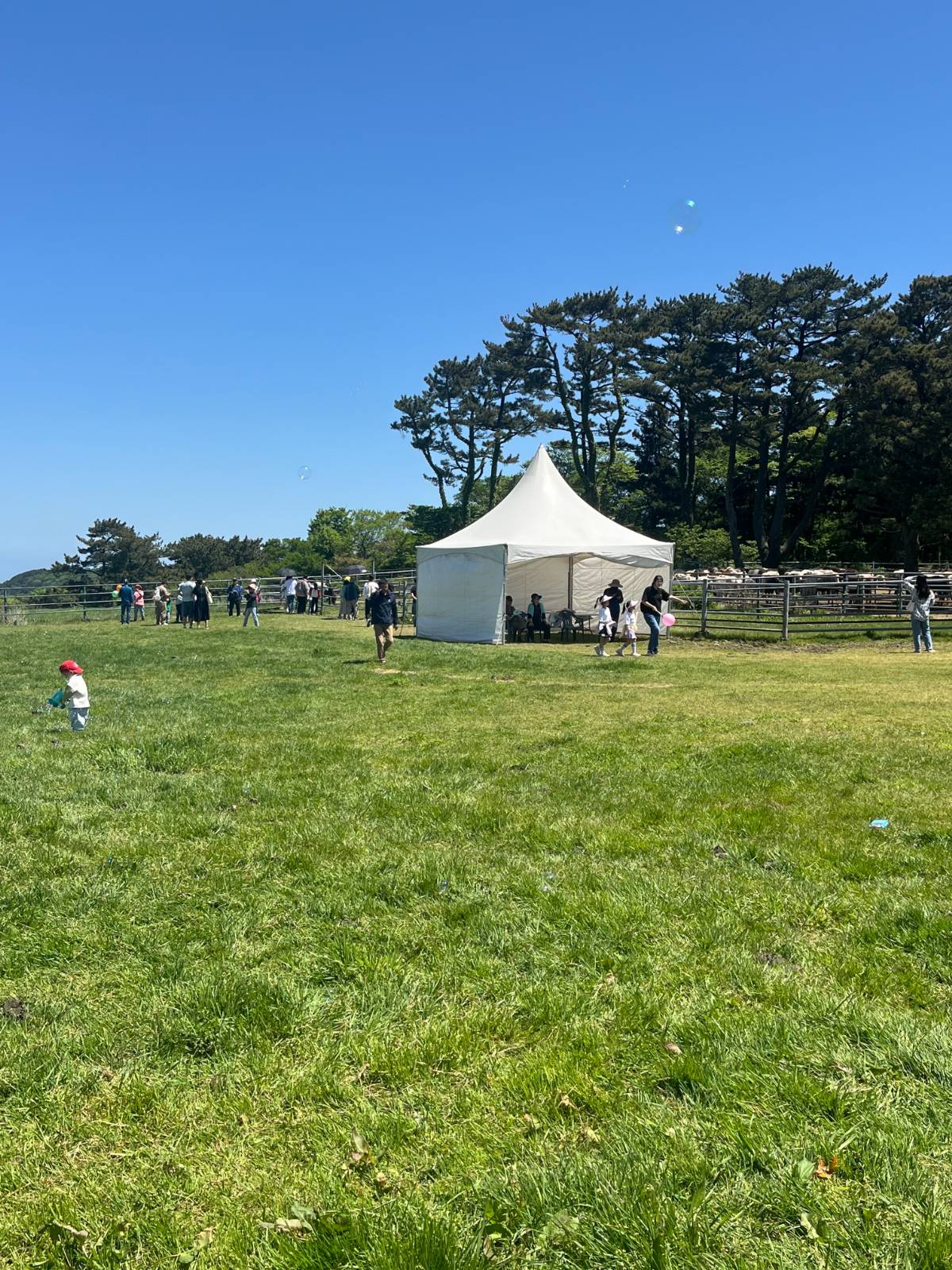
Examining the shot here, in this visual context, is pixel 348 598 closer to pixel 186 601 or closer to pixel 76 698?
pixel 186 601

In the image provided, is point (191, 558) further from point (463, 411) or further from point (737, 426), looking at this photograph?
point (737, 426)

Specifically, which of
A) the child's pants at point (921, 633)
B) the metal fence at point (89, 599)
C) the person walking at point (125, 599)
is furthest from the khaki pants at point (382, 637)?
the person walking at point (125, 599)

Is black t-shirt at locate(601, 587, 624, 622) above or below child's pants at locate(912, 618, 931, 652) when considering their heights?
above

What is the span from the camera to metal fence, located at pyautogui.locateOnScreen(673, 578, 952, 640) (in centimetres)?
2083

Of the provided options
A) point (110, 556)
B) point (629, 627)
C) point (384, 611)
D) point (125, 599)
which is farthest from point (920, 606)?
point (110, 556)

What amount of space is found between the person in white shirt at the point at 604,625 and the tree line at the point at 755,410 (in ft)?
81.0

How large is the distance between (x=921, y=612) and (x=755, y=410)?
32.6 m

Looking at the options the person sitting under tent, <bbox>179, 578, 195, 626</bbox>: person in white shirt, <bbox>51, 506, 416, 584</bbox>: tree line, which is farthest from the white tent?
<bbox>51, 506, 416, 584</bbox>: tree line

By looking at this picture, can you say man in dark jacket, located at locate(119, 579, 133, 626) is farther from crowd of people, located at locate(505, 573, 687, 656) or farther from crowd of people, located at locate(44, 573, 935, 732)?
crowd of people, located at locate(505, 573, 687, 656)

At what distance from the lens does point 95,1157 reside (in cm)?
234

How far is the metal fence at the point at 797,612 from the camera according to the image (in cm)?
2083

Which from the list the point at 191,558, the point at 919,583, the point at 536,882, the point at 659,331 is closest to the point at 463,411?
the point at 659,331

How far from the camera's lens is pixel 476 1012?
306 cm

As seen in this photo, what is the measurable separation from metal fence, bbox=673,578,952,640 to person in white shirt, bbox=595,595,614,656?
130 inches
